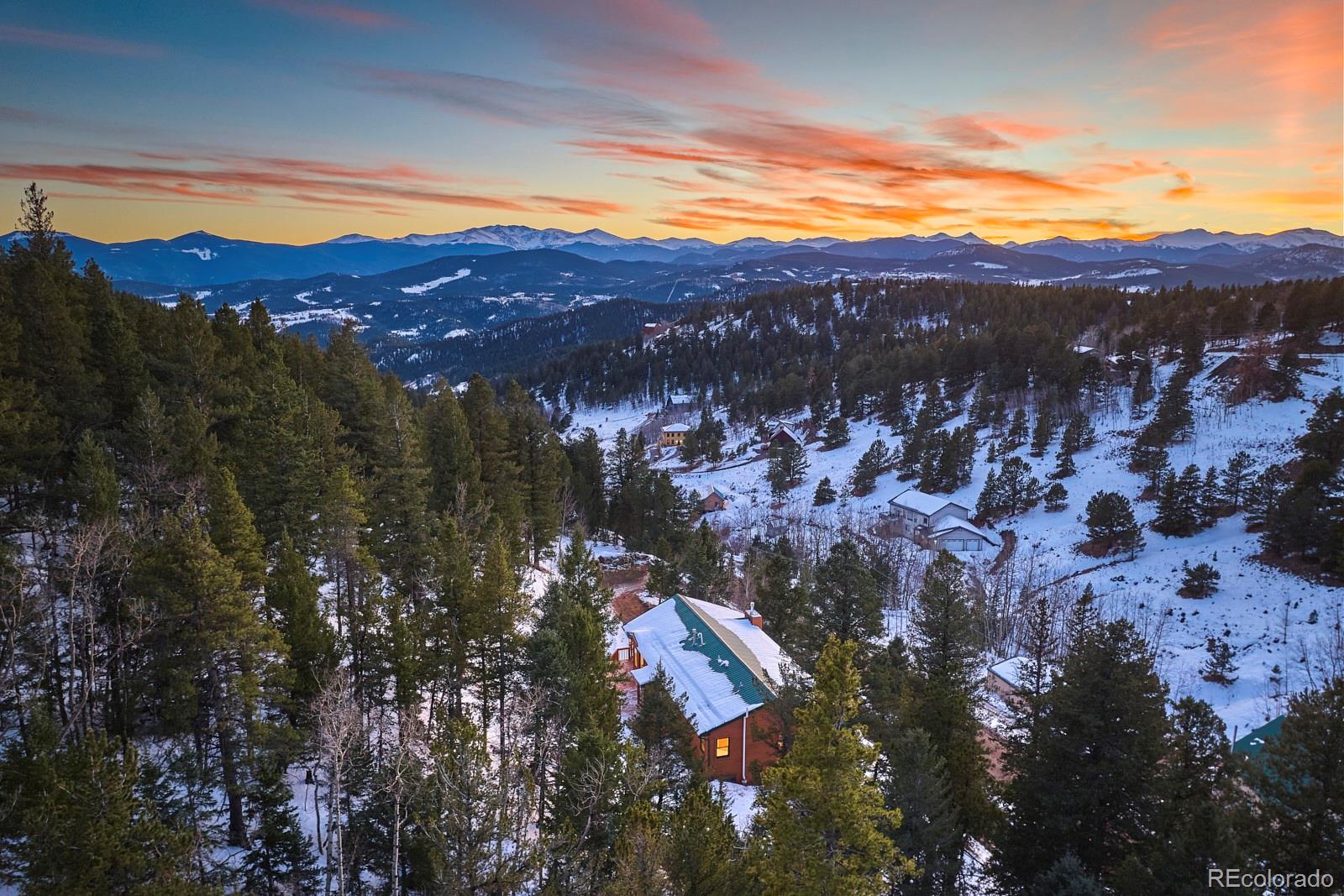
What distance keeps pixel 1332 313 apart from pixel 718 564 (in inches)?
3628

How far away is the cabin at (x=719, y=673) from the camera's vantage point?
93.5 ft

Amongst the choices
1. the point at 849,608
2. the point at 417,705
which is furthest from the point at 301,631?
the point at 849,608

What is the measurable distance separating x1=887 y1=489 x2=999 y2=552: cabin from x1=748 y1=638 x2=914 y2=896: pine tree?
64.1 meters

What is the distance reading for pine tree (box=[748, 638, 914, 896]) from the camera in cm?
1269

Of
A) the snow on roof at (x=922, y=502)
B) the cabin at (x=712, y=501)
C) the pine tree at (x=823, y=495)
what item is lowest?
the cabin at (x=712, y=501)

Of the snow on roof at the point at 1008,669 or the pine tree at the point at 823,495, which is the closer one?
the snow on roof at the point at 1008,669

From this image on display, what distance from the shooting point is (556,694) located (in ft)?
68.9

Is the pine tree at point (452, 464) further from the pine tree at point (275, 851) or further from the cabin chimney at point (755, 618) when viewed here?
the pine tree at point (275, 851)

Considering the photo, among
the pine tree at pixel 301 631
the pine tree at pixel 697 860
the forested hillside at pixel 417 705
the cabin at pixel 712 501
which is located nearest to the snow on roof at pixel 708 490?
the cabin at pixel 712 501

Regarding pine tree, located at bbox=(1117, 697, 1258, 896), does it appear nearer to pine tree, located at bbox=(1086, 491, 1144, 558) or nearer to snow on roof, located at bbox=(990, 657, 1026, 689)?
snow on roof, located at bbox=(990, 657, 1026, 689)

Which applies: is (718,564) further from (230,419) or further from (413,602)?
(230,419)

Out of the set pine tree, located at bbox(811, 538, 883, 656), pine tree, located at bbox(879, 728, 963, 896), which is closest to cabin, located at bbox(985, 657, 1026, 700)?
pine tree, located at bbox(811, 538, 883, 656)

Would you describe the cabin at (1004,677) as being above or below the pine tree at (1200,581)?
below

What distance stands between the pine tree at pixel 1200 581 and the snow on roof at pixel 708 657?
1518 inches
